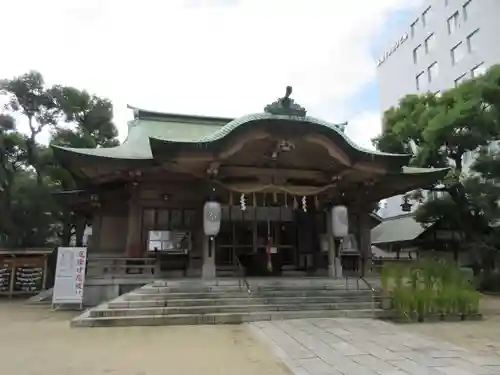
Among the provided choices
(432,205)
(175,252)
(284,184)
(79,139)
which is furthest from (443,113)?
(79,139)

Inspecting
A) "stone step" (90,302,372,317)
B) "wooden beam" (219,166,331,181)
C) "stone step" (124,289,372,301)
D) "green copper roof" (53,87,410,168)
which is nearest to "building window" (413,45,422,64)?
"green copper roof" (53,87,410,168)

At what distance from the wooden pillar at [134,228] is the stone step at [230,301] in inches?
139

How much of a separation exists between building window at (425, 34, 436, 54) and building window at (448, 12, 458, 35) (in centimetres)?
180

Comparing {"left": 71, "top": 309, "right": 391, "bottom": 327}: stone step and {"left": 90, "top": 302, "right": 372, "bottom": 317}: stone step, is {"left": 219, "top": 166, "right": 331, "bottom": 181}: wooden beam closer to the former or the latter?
{"left": 90, "top": 302, "right": 372, "bottom": 317}: stone step

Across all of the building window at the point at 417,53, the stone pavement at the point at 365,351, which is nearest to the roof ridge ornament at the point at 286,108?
the stone pavement at the point at 365,351

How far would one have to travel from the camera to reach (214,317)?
338 inches

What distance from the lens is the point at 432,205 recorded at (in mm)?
17188

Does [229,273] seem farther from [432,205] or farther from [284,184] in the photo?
[432,205]

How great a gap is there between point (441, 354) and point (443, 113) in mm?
12237

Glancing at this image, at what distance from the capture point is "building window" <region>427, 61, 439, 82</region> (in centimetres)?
2964

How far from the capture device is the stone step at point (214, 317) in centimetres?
813

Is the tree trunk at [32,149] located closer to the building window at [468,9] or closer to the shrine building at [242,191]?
the shrine building at [242,191]

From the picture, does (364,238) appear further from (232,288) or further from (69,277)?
(69,277)

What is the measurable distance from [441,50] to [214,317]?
27.9 metres
